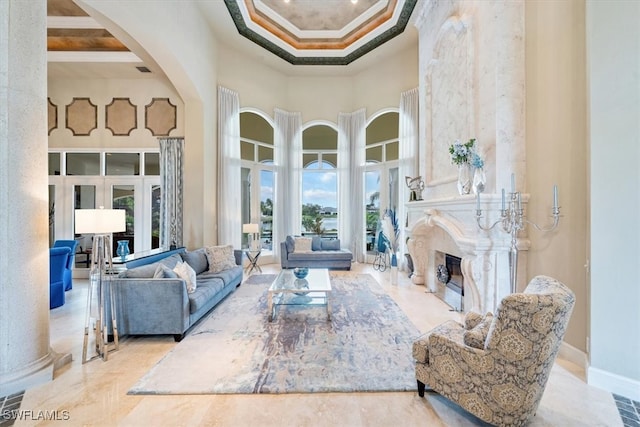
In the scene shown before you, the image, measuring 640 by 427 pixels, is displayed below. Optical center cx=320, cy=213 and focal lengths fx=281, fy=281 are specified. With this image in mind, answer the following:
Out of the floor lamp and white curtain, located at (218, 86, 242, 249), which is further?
white curtain, located at (218, 86, 242, 249)

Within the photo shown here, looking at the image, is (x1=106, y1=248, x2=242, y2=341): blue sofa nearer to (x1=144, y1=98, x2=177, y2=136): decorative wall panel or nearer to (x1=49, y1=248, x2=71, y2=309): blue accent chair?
(x1=49, y1=248, x2=71, y2=309): blue accent chair

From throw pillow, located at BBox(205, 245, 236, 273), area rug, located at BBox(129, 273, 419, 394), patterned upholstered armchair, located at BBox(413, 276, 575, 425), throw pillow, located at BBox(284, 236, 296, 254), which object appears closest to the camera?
patterned upholstered armchair, located at BBox(413, 276, 575, 425)

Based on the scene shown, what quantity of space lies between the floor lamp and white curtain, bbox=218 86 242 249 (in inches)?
138

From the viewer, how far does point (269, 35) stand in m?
6.49

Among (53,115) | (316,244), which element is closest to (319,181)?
(316,244)

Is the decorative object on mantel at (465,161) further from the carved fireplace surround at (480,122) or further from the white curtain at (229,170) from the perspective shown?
the white curtain at (229,170)

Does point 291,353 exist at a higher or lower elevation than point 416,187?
lower

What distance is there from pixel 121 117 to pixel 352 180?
5.77 m

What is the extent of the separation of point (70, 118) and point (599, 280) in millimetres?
9334

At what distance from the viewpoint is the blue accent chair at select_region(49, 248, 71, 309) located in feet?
13.8

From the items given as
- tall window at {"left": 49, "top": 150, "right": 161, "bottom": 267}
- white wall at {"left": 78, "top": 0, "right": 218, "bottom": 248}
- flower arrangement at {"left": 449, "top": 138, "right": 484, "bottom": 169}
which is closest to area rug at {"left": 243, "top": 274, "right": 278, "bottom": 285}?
white wall at {"left": 78, "top": 0, "right": 218, "bottom": 248}

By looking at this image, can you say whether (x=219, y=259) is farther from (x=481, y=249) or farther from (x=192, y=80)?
(x=481, y=249)

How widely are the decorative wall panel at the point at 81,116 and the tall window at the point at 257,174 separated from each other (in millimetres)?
3302

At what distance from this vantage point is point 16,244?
228 centimetres
